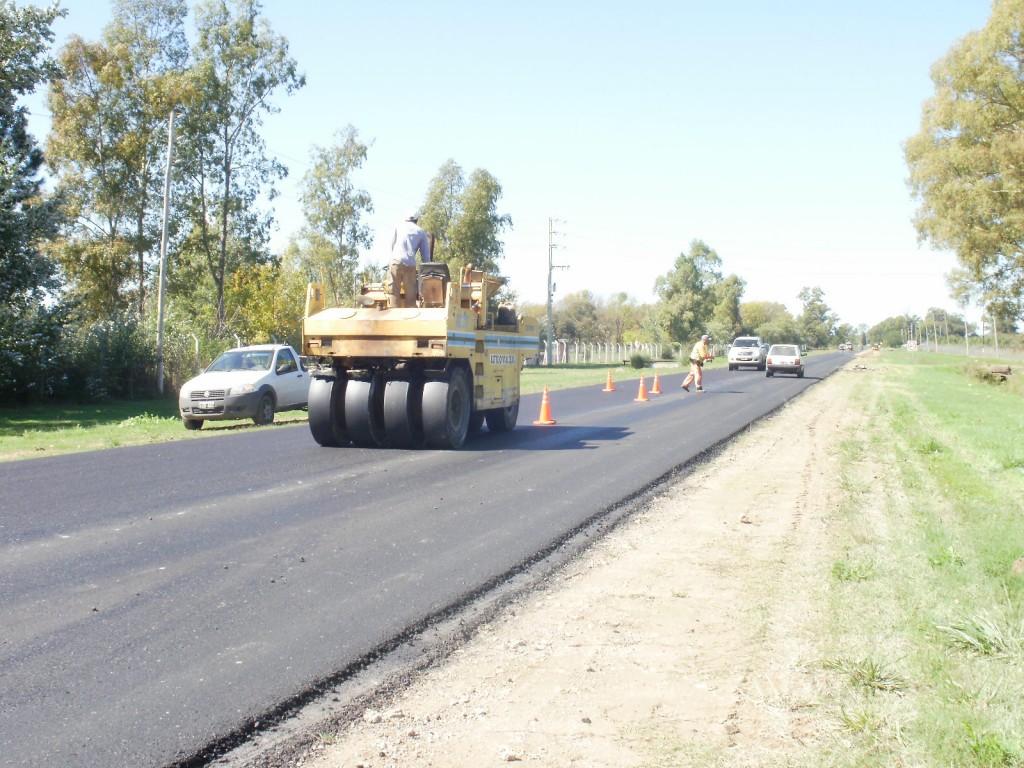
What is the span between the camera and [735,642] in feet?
18.7

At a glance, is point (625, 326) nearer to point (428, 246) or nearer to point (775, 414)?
point (775, 414)

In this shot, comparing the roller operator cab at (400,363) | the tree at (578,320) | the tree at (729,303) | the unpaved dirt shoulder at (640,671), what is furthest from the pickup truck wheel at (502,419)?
the tree at (578,320)

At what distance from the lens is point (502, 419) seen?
57.1 feet

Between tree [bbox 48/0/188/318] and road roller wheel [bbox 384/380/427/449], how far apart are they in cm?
2847

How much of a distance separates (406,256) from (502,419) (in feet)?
13.3

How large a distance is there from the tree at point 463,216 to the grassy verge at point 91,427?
3791cm

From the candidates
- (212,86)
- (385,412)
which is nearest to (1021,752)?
(385,412)

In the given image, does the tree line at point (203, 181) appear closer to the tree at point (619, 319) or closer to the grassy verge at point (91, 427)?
the grassy verge at point (91, 427)

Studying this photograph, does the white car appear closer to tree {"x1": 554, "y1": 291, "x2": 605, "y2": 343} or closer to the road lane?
the road lane

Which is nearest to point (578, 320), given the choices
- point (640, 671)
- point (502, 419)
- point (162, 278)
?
point (162, 278)

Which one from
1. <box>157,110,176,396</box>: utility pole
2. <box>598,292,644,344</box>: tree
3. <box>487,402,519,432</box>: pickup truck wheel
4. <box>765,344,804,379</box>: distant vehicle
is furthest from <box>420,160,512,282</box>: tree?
<box>598,292,644,344</box>: tree

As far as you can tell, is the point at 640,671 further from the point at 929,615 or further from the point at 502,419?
the point at 502,419

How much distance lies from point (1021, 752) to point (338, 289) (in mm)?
48738

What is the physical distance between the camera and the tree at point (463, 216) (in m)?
64.1
